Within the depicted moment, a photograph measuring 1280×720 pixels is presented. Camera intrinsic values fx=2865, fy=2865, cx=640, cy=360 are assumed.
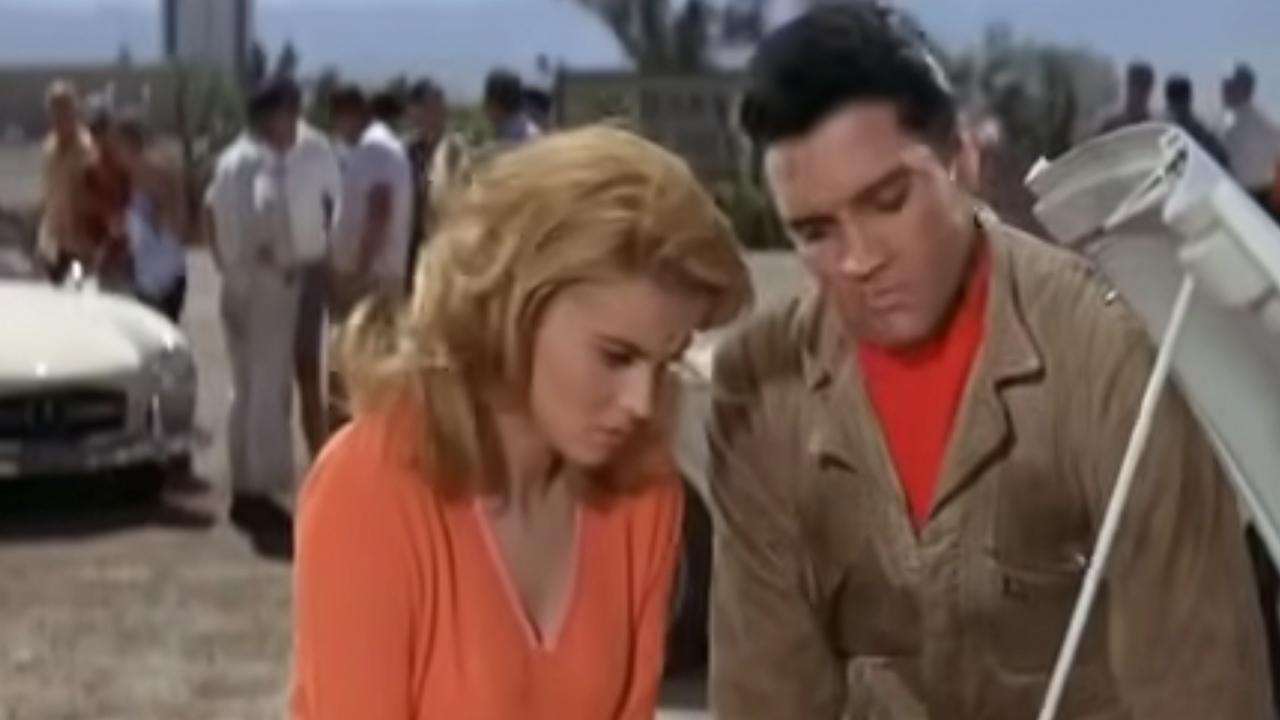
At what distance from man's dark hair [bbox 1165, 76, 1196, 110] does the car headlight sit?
3515 mm

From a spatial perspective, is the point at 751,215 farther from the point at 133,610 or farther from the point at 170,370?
the point at 170,370

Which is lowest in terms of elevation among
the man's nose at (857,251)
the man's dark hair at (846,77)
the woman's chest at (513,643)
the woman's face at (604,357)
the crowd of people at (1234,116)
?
the crowd of people at (1234,116)

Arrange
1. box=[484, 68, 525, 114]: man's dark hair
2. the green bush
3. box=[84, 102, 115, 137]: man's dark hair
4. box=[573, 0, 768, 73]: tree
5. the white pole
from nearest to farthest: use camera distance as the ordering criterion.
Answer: the white pole, the green bush, box=[484, 68, 525, 114]: man's dark hair, box=[84, 102, 115, 137]: man's dark hair, box=[573, 0, 768, 73]: tree

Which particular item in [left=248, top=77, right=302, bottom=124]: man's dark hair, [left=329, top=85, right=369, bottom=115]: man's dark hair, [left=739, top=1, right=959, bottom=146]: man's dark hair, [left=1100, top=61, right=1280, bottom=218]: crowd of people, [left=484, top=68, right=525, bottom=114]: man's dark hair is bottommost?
[left=329, top=85, right=369, bottom=115]: man's dark hair

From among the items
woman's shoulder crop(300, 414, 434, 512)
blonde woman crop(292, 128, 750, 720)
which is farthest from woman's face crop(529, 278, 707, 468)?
woman's shoulder crop(300, 414, 434, 512)

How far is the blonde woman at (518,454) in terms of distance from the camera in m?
2.13

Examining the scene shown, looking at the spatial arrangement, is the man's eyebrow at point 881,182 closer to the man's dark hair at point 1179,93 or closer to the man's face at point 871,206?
the man's face at point 871,206

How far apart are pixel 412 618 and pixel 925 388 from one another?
17.6 inches

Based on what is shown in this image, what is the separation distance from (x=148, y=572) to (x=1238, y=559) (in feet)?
23.0

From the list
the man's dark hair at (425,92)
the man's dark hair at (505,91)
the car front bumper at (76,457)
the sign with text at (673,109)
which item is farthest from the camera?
the man's dark hair at (425,92)

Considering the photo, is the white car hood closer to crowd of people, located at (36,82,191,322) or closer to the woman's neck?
crowd of people, located at (36,82,191,322)

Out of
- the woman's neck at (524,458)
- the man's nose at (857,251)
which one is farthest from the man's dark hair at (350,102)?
the man's nose at (857,251)

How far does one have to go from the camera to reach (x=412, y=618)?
2229mm

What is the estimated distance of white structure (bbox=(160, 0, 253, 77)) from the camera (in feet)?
51.3
